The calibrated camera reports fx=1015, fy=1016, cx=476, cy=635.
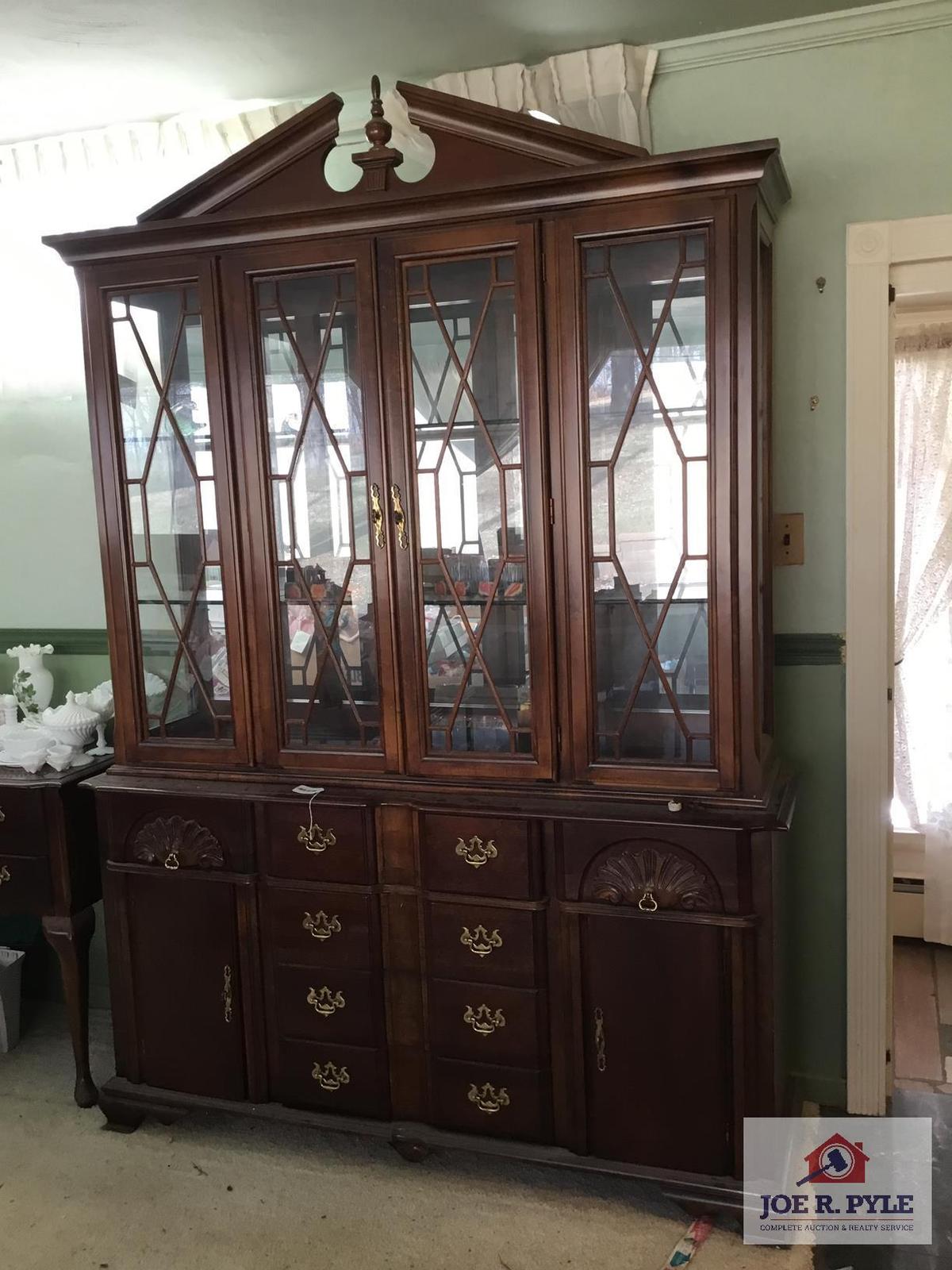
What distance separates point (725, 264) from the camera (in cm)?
193

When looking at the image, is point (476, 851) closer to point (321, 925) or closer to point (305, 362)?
point (321, 925)

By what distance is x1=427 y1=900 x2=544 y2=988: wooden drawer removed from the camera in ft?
7.11

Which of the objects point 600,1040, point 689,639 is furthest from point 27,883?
point 689,639

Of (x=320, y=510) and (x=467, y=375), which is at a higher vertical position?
(x=467, y=375)

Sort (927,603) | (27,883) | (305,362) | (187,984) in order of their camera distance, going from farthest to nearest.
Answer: (927,603)
(27,883)
(187,984)
(305,362)

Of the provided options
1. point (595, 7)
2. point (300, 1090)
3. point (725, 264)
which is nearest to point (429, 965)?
point (300, 1090)

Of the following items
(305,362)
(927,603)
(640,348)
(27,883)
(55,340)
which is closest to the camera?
(640,348)

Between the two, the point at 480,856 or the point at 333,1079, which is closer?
the point at 480,856

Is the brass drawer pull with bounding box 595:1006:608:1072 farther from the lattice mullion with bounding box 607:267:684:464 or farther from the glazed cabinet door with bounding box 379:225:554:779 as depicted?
the lattice mullion with bounding box 607:267:684:464

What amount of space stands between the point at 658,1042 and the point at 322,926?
78 cm

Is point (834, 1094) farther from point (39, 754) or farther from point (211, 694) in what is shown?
point (39, 754)

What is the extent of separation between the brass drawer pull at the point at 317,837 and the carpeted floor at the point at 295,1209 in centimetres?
77

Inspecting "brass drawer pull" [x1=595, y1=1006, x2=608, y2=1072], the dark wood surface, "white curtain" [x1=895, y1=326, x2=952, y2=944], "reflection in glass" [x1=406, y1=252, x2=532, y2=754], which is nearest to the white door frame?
"brass drawer pull" [x1=595, y1=1006, x2=608, y2=1072]

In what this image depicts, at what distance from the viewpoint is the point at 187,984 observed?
2441 millimetres
